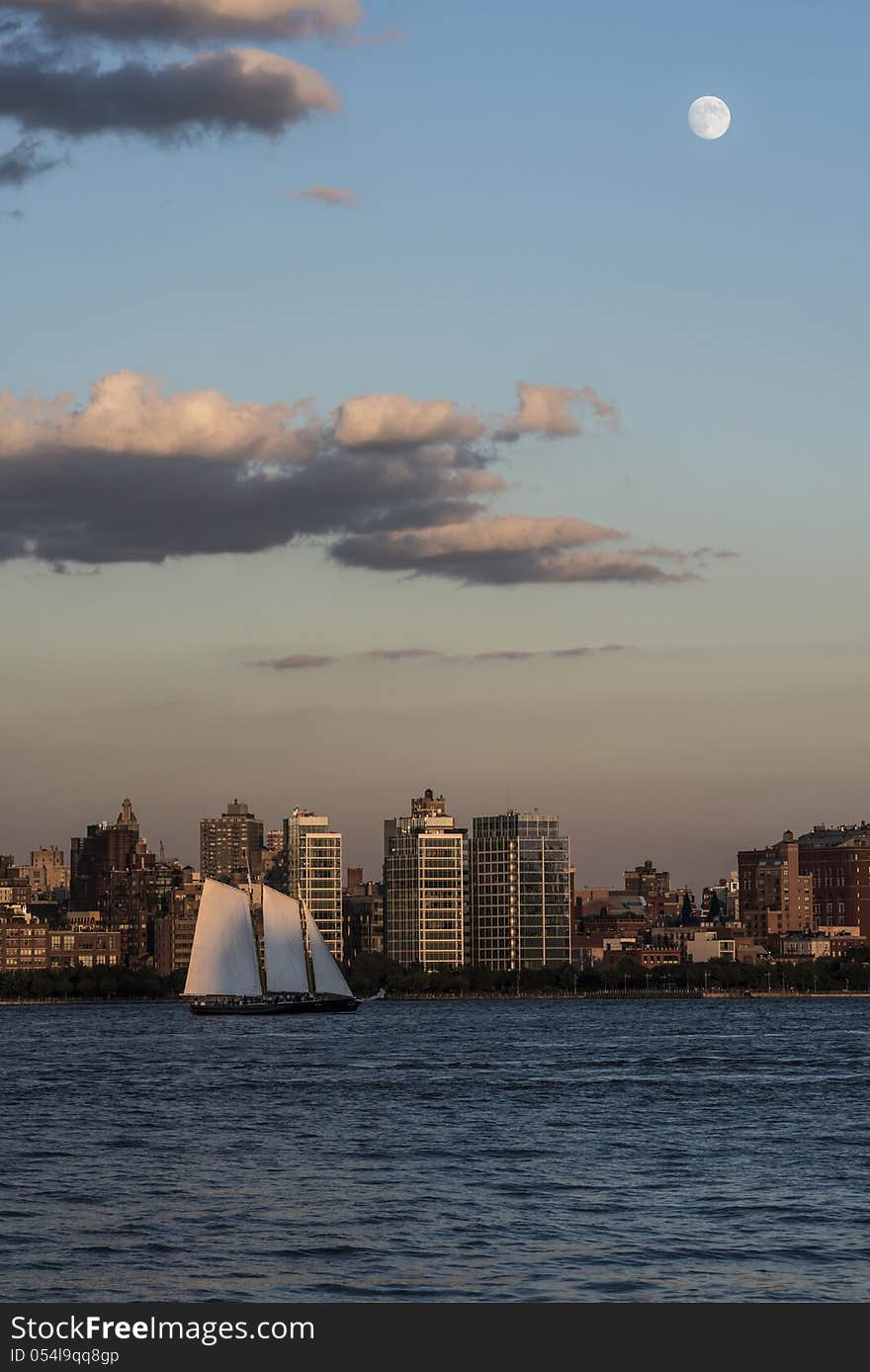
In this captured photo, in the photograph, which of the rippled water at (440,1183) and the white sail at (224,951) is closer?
the rippled water at (440,1183)

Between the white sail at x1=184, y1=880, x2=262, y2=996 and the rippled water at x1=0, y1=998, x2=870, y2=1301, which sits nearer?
the rippled water at x1=0, y1=998, x2=870, y2=1301

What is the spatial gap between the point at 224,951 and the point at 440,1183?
138 metres

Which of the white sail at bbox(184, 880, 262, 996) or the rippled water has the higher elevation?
the white sail at bbox(184, 880, 262, 996)

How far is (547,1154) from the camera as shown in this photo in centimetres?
5878

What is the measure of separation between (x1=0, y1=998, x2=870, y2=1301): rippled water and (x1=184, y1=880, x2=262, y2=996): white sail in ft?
241

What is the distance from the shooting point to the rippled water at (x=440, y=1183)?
35.9m

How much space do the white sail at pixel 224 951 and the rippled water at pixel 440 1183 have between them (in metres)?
73.5

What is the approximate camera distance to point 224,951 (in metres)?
188

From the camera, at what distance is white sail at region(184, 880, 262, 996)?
185000mm
